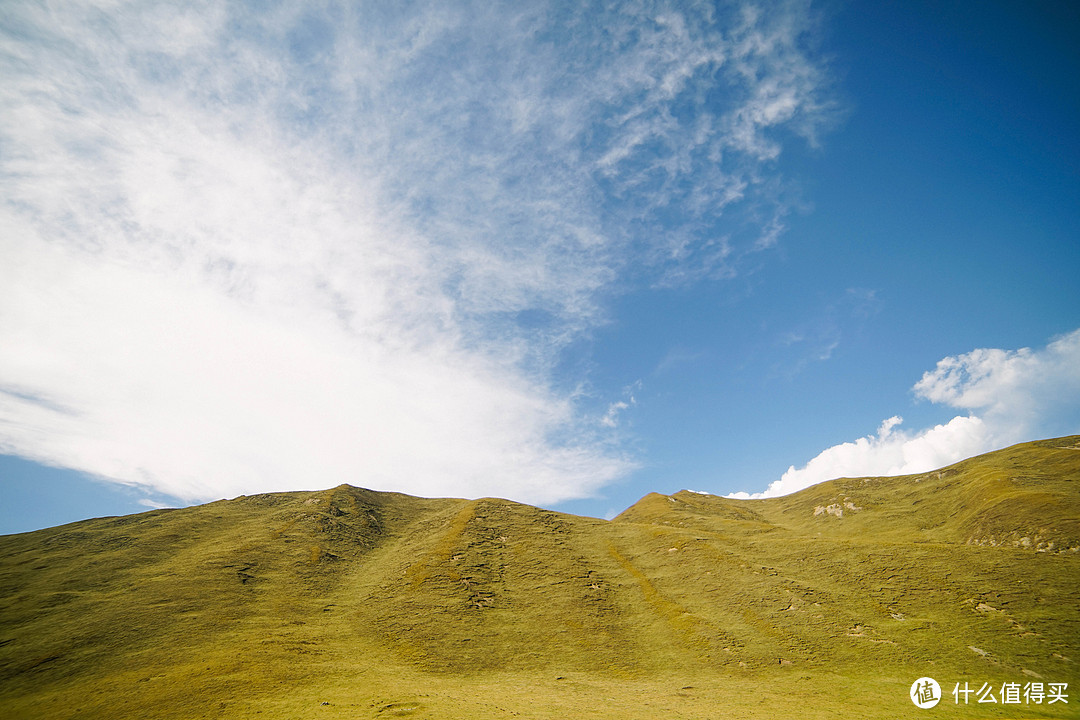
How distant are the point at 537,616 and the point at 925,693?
45.3 m

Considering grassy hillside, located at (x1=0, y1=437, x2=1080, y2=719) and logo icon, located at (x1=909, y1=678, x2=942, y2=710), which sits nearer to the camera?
logo icon, located at (x1=909, y1=678, x2=942, y2=710)

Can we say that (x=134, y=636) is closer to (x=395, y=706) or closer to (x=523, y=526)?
(x=395, y=706)

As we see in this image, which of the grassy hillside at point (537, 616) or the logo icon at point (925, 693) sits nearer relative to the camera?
the logo icon at point (925, 693)

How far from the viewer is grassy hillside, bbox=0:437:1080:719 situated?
4094cm

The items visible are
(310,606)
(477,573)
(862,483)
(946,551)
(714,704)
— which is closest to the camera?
(714,704)

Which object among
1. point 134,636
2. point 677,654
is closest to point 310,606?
point 134,636

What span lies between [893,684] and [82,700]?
76962mm

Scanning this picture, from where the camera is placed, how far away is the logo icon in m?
37.6

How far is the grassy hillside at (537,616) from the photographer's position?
40.9 metres

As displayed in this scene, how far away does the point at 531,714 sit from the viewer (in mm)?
38406

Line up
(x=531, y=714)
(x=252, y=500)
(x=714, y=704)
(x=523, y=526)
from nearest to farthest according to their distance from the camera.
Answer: (x=531, y=714)
(x=714, y=704)
(x=523, y=526)
(x=252, y=500)

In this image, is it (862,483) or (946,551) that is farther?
(862,483)

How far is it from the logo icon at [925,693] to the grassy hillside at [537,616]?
2.92 feet

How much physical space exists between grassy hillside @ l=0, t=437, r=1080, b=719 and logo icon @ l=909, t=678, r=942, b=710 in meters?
0.89
